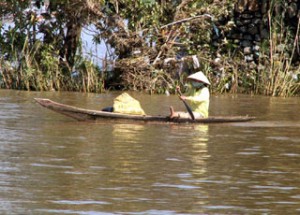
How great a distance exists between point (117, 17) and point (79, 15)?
0.95m

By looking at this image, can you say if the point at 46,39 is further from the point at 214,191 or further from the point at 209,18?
the point at 214,191

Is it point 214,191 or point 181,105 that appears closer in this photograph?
point 214,191

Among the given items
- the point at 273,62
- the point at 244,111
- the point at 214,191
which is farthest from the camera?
the point at 273,62

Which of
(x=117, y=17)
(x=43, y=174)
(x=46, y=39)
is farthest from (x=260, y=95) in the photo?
(x=43, y=174)

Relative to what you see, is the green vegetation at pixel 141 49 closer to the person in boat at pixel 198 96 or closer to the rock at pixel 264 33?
the rock at pixel 264 33

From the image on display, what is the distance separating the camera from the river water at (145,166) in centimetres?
841

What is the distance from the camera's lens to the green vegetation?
76.3ft

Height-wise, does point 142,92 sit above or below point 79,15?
below

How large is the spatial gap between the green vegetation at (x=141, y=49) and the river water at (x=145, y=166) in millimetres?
5852

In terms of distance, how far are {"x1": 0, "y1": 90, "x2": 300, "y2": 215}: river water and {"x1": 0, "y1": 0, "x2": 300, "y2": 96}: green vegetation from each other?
230 inches

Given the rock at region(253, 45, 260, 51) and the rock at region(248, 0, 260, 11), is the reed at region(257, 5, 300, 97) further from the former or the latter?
the rock at region(248, 0, 260, 11)

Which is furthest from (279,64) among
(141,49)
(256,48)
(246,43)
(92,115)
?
(92,115)

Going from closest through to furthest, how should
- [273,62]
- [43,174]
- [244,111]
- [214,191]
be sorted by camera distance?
[214,191], [43,174], [244,111], [273,62]

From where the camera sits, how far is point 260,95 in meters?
23.4
